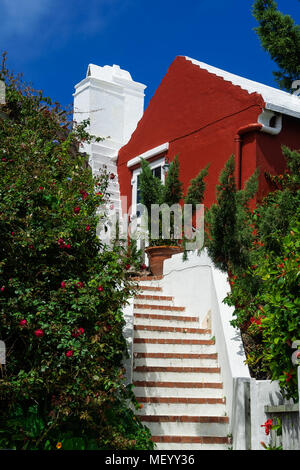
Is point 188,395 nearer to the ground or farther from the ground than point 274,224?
nearer to the ground

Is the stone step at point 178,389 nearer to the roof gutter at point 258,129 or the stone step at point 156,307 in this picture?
the stone step at point 156,307

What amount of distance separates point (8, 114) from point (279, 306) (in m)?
5.21

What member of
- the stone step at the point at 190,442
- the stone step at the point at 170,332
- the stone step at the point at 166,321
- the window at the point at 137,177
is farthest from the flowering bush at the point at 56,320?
the window at the point at 137,177

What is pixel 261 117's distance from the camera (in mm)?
9922

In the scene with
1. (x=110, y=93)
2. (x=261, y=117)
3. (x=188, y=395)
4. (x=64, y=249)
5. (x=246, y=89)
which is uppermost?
(x=110, y=93)

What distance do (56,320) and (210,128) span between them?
6863mm

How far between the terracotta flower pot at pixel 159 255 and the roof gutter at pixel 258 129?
5.71 ft

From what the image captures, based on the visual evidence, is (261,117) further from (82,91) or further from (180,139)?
(82,91)

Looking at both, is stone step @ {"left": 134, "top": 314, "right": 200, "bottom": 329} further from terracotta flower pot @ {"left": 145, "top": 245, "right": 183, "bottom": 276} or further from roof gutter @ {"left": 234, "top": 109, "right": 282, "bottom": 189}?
roof gutter @ {"left": 234, "top": 109, "right": 282, "bottom": 189}

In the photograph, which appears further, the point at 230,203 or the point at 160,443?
the point at 230,203

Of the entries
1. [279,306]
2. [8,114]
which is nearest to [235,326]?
[279,306]

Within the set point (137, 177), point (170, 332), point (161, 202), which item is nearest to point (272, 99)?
point (161, 202)

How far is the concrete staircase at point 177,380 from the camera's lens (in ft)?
21.1

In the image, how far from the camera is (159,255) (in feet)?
34.6
